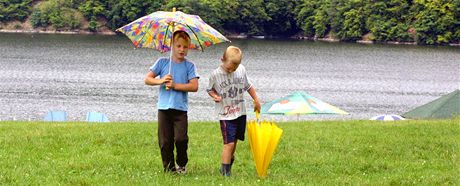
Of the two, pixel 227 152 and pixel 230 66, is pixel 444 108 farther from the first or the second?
pixel 230 66

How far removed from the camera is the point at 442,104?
28.0 meters

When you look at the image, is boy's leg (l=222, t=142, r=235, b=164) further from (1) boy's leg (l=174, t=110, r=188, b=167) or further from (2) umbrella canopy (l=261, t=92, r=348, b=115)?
(2) umbrella canopy (l=261, t=92, r=348, b=115)

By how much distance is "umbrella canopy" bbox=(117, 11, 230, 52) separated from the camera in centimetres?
950

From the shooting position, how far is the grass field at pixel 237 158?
9406mm

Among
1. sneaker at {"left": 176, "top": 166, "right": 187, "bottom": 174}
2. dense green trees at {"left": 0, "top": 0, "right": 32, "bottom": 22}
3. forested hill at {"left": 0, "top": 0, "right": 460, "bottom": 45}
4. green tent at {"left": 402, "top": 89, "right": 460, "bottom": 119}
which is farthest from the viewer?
dense green trees at {"left": 0, "top": 0, "right": 32, "bottom": 22}

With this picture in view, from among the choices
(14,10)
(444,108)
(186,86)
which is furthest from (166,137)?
(14,10)

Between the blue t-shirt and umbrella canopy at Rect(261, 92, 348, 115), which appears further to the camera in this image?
umbrella canopy at Rect(261, 92, 348, 115)

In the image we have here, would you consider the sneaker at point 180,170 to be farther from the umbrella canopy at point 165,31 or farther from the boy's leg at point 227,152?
the umbrella canopy at point 165,31

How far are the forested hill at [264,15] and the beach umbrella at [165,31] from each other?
12488 centimetres

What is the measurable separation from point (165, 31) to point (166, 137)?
1.36 meters

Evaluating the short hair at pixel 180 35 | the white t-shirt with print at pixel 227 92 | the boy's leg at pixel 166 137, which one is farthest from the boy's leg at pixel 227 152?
the short hair at pixel 180 35

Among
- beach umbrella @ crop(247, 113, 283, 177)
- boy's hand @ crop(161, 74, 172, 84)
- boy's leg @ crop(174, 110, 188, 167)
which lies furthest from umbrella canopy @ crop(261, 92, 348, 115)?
boy's hand @ crop(161, 74, 172, 84)

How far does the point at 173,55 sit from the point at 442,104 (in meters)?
20.4

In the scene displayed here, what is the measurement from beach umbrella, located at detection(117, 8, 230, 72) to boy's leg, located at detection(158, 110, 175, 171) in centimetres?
88
